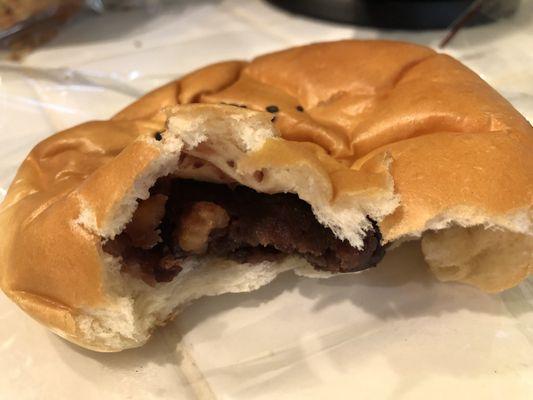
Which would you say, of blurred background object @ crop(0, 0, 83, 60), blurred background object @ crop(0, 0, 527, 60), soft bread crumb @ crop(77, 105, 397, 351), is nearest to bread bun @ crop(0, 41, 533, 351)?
soft bread crumb @ crop(77, 105, 397, 351)

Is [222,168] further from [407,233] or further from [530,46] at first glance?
[530,46]

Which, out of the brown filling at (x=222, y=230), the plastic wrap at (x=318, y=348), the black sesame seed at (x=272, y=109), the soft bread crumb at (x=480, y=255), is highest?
the black sesame seed at (x=272, y=109)

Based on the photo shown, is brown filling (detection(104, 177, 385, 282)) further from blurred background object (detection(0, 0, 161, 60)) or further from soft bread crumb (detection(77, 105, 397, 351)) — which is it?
blurred background object (detection(0, 0, 161, 60))

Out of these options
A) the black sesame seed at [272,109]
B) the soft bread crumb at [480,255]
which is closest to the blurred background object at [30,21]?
the black sesame seed at [272,109]

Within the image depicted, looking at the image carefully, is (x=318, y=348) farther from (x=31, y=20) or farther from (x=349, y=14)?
(x=31, y=20)

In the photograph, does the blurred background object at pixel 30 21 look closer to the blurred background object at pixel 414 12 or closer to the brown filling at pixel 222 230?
the blurred background object at pixel 414 12
